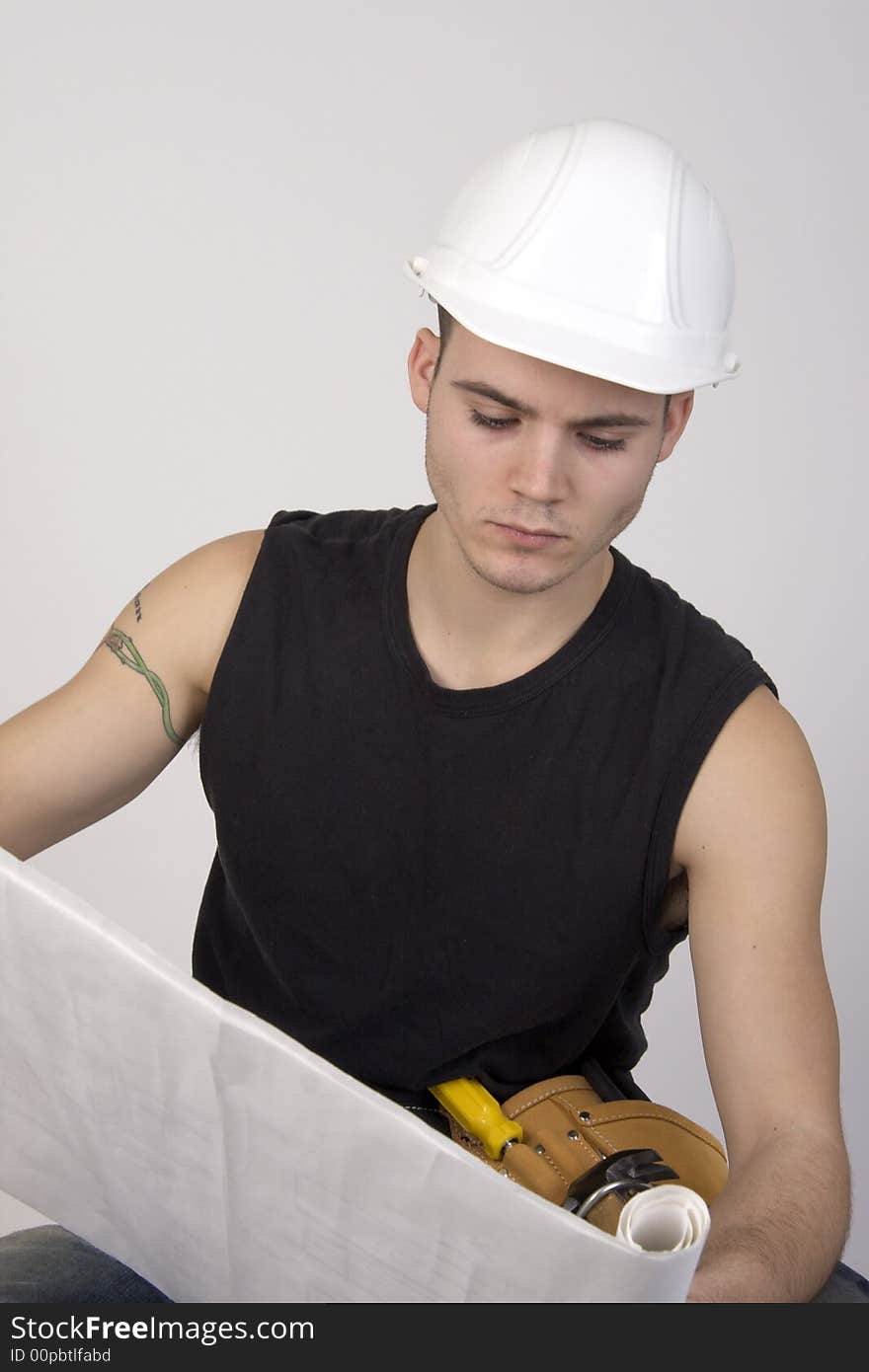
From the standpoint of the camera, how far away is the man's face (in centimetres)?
161

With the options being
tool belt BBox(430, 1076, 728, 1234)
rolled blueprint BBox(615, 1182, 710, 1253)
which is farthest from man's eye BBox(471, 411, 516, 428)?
rolled blueprint BBox(615, 1182, 710, 1253)

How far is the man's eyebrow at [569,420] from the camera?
1.61 meters

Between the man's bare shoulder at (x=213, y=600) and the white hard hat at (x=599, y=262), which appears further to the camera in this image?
the man's bare shoulder at (x=213, y=600)

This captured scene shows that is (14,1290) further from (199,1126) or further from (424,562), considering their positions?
(424,562)

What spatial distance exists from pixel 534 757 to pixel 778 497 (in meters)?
1.45

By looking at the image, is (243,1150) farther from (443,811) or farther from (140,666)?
(140,666)

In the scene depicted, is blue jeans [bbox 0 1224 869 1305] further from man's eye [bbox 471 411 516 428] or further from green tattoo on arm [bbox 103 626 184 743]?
man's eye [bbox 471 411 516 428]

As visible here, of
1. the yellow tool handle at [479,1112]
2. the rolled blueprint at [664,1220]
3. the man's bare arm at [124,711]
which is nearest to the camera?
the rolled blueprint at [664,1220]

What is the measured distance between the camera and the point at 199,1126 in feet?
3.94

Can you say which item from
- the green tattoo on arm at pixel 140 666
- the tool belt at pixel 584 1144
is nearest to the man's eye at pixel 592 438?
the green tattoo on arm at pixel 140 666

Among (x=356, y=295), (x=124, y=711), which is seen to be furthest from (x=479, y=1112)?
(x=356, y=295)

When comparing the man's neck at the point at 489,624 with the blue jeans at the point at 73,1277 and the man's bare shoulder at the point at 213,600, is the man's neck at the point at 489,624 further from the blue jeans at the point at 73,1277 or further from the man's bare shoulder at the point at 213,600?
the blue jeans at the point at 73,1277

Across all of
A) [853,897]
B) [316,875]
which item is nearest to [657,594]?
[316,875]

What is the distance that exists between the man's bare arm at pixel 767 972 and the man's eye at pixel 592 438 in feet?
1.01
